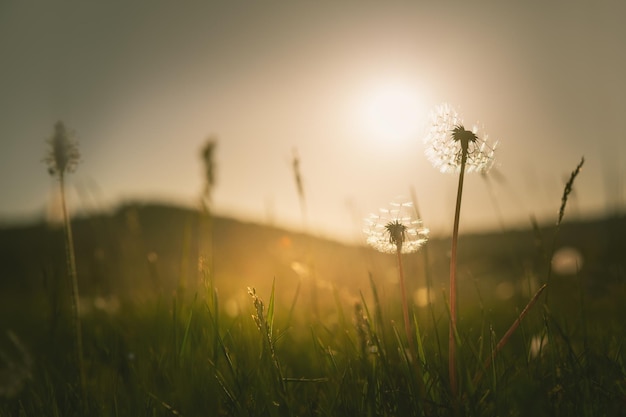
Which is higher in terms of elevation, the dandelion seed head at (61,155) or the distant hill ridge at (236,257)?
the dandelion seed head at (61,155)

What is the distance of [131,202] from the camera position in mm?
4613

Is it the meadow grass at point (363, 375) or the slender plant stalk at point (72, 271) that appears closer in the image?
the meadow grass at point (363, 375)

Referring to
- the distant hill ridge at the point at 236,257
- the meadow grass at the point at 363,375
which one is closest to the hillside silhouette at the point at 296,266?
the distant hill ridge at the point at 236,257

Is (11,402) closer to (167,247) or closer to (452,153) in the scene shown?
(452,153)

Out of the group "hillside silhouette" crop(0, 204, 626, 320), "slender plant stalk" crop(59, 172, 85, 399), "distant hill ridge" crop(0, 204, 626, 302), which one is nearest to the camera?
"slender plant stalk" crop(59, 172, 85, 399)

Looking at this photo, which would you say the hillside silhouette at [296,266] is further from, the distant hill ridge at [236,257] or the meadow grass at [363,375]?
the meadow grass at [363,375]

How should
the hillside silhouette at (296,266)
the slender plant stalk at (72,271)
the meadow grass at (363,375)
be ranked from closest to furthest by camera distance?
the meadow grass at (363,375), the slender plant stalk at (72,271), the hillside silhouette at (296,266)

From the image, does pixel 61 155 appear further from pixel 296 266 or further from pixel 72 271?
pixel 296 266

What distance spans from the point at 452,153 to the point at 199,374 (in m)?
1.28

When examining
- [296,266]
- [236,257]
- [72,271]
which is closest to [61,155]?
[72,271]

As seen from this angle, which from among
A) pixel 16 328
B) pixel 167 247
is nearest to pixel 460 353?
pixel 16 328

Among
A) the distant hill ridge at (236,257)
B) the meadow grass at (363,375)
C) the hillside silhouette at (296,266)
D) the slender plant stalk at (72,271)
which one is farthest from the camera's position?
the distant hill ridge at (236,257)

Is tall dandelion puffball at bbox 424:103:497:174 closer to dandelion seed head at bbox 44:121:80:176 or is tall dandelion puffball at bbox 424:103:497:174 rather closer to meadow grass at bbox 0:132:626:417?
meadow grass at bbox 0:132:626:417

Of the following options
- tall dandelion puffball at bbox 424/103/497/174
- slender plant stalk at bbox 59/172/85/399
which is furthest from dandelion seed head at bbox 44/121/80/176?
tall dandelion puffball at bbox 424/103/497/174
